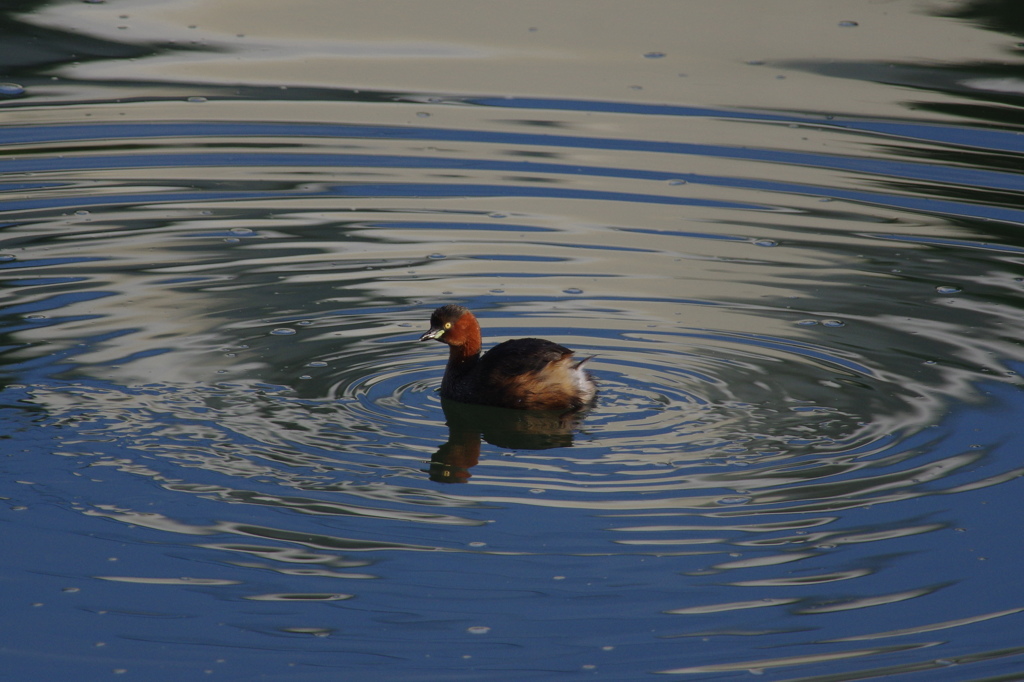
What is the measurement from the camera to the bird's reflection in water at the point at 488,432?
652 cm

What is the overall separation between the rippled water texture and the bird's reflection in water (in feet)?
0.10

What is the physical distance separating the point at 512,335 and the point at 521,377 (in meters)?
1.19

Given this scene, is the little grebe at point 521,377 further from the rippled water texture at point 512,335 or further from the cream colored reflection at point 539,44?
the cream colored reflection at point 539,44

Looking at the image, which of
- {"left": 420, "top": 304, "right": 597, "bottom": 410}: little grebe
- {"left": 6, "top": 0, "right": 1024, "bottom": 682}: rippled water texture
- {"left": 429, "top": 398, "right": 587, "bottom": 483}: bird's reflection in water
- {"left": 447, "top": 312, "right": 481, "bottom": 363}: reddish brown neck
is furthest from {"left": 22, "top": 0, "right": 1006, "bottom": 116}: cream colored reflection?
{"left": 429, "top": 398, "right": 587, "bottom": 483}: bird's reflection in water

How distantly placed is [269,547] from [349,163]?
6.96m

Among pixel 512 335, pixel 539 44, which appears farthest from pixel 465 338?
pixel 539 44

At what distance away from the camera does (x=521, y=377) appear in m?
7.41

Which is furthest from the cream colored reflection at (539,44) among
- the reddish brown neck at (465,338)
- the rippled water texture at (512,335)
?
the reddish brown neck at (465,338)

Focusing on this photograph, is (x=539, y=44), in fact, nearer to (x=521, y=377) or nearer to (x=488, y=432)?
(x=521, y=377)

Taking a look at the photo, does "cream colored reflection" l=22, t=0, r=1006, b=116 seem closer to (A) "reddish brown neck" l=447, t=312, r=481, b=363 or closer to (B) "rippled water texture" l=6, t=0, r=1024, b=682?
(B) "rippled water texture" l=6, t=0, r=1024, b=682

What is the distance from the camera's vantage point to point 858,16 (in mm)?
14031

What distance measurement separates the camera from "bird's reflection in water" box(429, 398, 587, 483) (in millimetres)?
6516

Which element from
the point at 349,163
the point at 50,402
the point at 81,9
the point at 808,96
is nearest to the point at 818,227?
the point at 808,96

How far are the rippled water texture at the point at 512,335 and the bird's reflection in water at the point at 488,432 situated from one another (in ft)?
0.10
